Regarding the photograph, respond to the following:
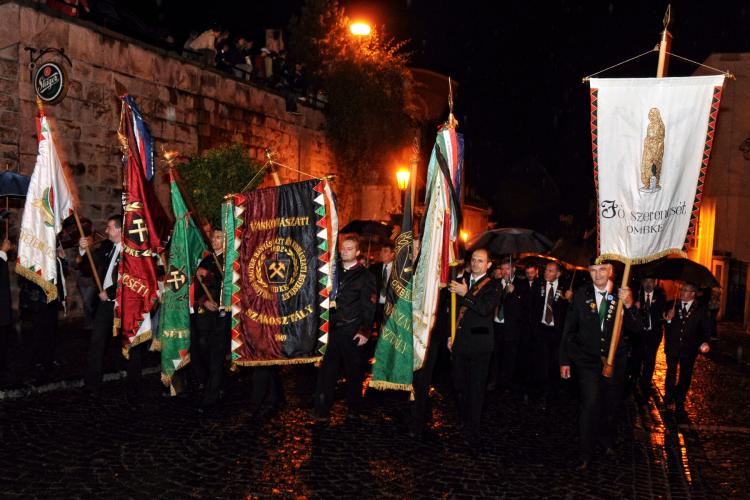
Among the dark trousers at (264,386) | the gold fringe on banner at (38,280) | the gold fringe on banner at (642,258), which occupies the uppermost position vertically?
the gold fringe on banner at (642,258)

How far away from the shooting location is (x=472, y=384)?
6.97 metres

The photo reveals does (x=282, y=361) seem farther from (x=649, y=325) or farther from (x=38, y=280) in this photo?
(x=649, y=325)

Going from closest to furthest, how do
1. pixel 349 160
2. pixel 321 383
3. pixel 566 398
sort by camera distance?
pixel 321 383 < pixel 566 398 < pixel 349 160

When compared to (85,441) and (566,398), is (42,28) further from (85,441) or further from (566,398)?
(566,398)

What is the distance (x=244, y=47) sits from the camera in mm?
18953

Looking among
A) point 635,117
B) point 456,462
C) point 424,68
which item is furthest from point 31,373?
point 424,68

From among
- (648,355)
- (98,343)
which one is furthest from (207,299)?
(648,355)

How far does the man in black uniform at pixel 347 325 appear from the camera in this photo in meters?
7.61

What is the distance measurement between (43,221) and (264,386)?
3.10 meters

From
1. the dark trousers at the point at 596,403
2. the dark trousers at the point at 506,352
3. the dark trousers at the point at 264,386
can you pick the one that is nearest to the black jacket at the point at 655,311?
the dark trousers at the point at 506,352

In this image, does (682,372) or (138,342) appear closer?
(138,342)

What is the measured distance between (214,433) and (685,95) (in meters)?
5.17

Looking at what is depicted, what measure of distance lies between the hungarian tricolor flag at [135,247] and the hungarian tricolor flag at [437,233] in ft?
9.61

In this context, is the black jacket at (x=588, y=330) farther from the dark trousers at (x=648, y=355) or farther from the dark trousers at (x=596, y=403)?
the dark trousers at (x=648, y=355)
